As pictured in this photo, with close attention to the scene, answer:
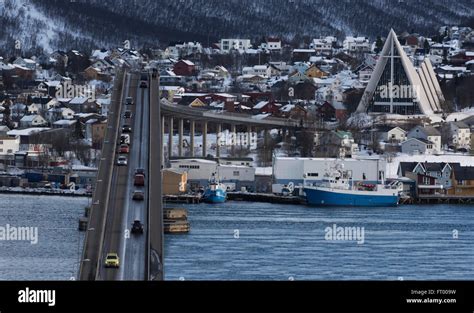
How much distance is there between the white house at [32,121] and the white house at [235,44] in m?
14.7

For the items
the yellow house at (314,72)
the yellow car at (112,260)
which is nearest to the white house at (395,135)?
Answer: the yellow house at (314,72)

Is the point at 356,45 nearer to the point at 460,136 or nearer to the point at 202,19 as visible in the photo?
the point at 202,19

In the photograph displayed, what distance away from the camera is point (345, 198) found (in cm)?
1884

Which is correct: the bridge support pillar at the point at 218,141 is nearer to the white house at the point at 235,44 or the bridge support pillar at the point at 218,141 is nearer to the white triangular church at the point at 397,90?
the white triangular church at the point at 397,90

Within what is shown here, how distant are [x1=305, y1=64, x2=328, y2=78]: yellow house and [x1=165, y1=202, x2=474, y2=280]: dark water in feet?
50.9

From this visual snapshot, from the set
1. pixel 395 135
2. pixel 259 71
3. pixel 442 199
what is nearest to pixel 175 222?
pixel 442 199

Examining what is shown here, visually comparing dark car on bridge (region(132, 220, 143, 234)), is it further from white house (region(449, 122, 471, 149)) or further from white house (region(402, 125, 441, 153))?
white house (region(449, 122, 471, 149))

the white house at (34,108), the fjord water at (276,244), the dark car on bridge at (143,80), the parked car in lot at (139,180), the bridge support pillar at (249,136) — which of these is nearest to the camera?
the fjord water at (276,244)

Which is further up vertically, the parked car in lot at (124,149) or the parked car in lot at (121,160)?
the parked car in lot at (124,149)

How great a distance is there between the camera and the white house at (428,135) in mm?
22694

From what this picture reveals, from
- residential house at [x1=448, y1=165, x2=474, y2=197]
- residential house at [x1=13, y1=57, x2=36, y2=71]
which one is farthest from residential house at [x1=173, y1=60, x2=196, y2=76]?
residential house at [x1=448, y1=165, x2=474, y2=197]

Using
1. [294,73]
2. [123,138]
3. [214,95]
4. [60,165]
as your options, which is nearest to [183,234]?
[123,138]

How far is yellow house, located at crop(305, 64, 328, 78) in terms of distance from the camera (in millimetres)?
33781

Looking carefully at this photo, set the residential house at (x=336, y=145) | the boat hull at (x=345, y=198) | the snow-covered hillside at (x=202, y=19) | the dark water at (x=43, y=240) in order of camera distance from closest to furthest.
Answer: the dark water at (x=43, y=240)
the boat hull at (x=345, y=198)
the residential house at (x=336, y=145)
the snow-covered hillside at (x=202, y=19)
